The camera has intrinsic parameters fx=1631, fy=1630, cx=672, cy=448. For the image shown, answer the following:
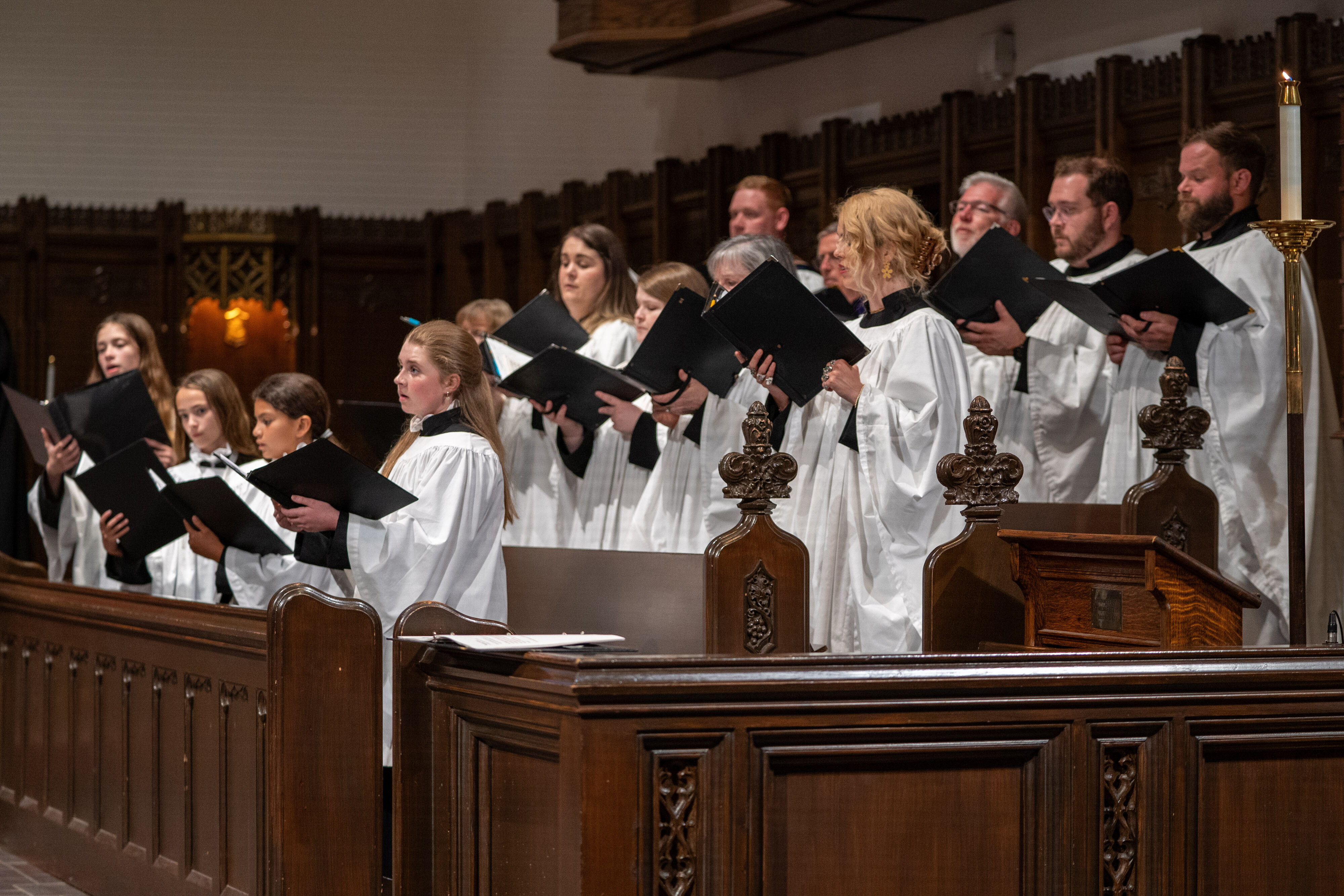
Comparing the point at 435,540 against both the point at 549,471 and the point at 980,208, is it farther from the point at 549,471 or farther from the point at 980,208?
the point at 980,208

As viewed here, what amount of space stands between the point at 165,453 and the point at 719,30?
11.8 ft

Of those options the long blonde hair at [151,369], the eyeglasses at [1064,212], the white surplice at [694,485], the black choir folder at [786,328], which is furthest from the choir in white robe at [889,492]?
the long blonde hair at [151,369]

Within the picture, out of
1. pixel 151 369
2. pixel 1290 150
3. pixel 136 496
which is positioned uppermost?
pixel 1290 150

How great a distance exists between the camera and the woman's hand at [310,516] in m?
3.99

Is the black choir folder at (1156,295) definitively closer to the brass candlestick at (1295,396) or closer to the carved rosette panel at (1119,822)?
the brass candlestick at (1295,396)

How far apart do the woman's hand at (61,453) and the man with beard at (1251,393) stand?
3.91 m

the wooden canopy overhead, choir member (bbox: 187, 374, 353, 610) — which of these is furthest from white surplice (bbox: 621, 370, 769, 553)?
the wooden canopy overhead

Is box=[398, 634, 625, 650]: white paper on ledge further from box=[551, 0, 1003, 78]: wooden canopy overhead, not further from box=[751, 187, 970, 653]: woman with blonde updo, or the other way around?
box=[551, 0, 1003, 78]: wooden canopy overhead

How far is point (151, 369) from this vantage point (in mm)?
6621

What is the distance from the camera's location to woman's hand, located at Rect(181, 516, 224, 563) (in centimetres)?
467

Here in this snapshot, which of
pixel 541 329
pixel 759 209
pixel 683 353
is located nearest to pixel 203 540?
pixel 541 329

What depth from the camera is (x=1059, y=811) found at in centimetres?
279

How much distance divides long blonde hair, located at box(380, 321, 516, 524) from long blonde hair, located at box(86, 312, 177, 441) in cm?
232

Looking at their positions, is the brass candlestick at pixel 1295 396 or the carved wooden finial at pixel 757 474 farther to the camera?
the carved wooden finial at pixel 757 474
